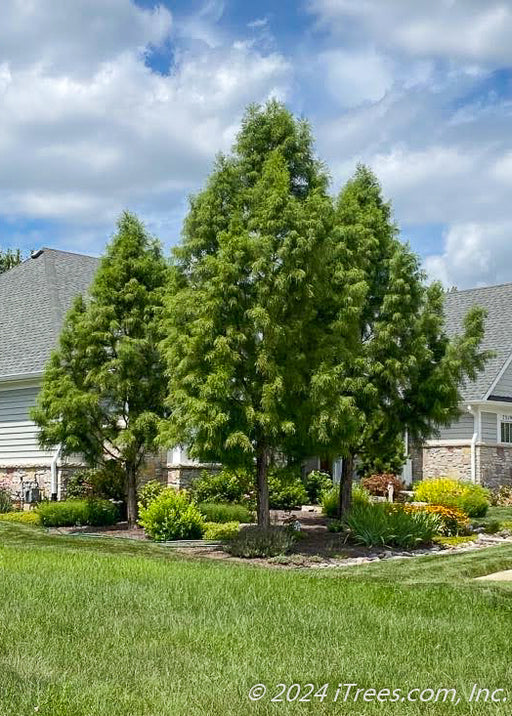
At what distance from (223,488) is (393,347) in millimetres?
6051

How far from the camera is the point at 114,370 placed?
60.7 ft

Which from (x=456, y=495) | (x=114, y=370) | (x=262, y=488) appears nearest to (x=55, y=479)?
(x=114, y=370)

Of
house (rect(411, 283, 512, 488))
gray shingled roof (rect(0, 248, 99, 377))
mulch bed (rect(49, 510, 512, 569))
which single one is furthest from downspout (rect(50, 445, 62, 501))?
house (rect(411, 283, 512, 488))

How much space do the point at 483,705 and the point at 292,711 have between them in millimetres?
1227

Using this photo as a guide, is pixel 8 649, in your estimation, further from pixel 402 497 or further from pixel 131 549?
pixel 402 497

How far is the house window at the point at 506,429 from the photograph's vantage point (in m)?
28.2

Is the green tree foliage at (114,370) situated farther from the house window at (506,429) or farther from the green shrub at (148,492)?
the house window at (506,429)

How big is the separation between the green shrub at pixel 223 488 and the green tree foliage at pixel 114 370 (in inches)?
105

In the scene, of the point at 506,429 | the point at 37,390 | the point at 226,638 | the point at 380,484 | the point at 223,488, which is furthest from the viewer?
the point at 506,429

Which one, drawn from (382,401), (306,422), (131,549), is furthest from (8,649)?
(382,401)

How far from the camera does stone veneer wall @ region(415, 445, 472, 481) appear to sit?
1078 inches

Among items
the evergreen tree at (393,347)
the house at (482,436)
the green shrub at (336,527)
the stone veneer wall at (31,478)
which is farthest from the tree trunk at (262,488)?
the house at (482,436)

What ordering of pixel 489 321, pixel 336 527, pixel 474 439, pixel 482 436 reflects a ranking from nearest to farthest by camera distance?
pixel 336 527, pixel 474 439, pixel 482 436, pixel 489 321

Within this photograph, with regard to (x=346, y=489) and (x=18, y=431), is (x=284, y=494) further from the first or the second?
(x=18, y=431)
